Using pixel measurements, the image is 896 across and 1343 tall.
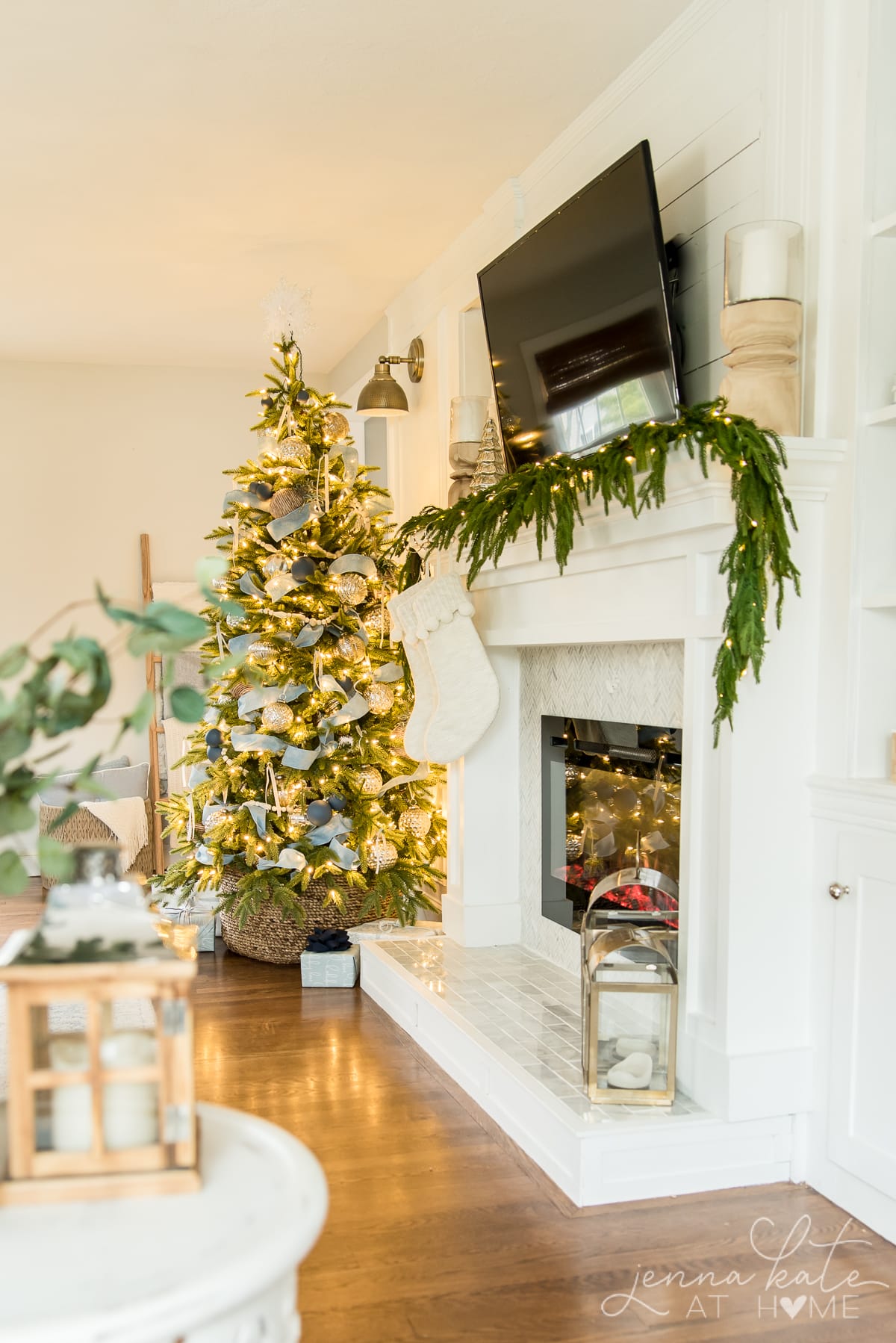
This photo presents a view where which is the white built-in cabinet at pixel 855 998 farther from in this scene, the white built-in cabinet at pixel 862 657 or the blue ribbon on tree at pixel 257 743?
the blue ribbon on tree at pixel 257 743

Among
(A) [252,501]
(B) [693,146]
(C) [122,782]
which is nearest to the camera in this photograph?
(B) [693,146]

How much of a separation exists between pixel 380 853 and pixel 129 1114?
2841 mm

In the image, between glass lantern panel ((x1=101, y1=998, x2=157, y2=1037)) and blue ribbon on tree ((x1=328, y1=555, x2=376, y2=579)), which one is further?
blue ribbon on tree ((x1=328, y1=555, x2=376, y2=579))

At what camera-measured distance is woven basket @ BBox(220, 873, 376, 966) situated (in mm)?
4098

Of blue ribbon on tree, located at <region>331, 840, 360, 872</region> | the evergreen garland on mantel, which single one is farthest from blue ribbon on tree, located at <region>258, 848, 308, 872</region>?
the evergreen garland on mantel

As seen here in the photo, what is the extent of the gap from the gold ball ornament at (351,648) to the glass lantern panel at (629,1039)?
1963 mm

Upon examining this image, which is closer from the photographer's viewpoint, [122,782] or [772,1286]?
[772,1286]

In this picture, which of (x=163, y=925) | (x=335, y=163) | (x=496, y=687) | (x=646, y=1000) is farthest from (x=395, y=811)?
(x=163, y=925)

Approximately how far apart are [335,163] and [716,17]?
136 cm

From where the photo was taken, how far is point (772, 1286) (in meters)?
1.94

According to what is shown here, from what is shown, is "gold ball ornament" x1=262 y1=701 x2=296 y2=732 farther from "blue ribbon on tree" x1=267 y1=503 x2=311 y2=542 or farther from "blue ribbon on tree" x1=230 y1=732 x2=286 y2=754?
"blue ribbon on tree" x1=267 y1=503 x2=311 y2=542

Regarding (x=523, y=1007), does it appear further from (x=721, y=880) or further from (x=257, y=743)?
(x=257, y=743)

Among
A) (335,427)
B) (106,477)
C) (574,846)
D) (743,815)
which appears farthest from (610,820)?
(106,477)

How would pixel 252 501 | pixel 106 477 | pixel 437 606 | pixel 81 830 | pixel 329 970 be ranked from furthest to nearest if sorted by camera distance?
pixel 106 477 → pixel 81 830 → pixel 252 501 → pixel 329 970 → pixel 437 606
